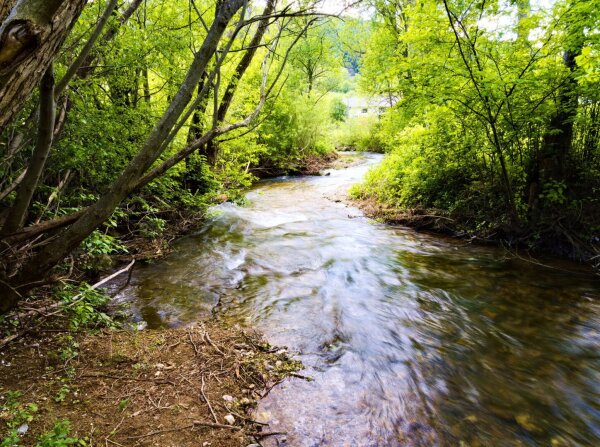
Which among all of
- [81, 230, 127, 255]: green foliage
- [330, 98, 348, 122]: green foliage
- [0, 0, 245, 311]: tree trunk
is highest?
[330, 98, 348, 122]: green foliage

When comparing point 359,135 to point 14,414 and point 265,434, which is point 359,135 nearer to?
point 265,434

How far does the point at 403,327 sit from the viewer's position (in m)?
4.92

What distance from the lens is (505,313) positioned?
17.2 ft

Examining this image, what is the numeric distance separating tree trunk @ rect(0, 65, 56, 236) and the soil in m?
1.25

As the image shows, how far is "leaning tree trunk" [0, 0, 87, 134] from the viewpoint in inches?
59.6

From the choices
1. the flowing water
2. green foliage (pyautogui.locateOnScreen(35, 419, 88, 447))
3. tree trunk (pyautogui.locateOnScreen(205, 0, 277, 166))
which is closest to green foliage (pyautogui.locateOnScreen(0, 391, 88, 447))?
green foliage (pyautogui.locateOnScreen(35, 419, 88, 447))

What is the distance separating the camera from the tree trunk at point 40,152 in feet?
7.66

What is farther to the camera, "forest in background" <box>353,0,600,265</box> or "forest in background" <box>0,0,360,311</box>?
"forest in background" <box>353,0,600,265</box>

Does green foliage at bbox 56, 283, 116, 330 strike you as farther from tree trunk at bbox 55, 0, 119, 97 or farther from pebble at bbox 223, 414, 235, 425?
tree trunk at bbox 55, 0, 119, 97

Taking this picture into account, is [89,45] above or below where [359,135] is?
below

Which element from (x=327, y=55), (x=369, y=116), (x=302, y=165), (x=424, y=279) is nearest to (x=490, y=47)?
(x=424, y=279)

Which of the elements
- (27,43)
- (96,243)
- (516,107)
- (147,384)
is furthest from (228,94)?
(27,43)

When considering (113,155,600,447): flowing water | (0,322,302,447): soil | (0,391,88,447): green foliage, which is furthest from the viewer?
(113,155,600,447): flowing water

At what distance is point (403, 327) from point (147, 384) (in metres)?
3.34
